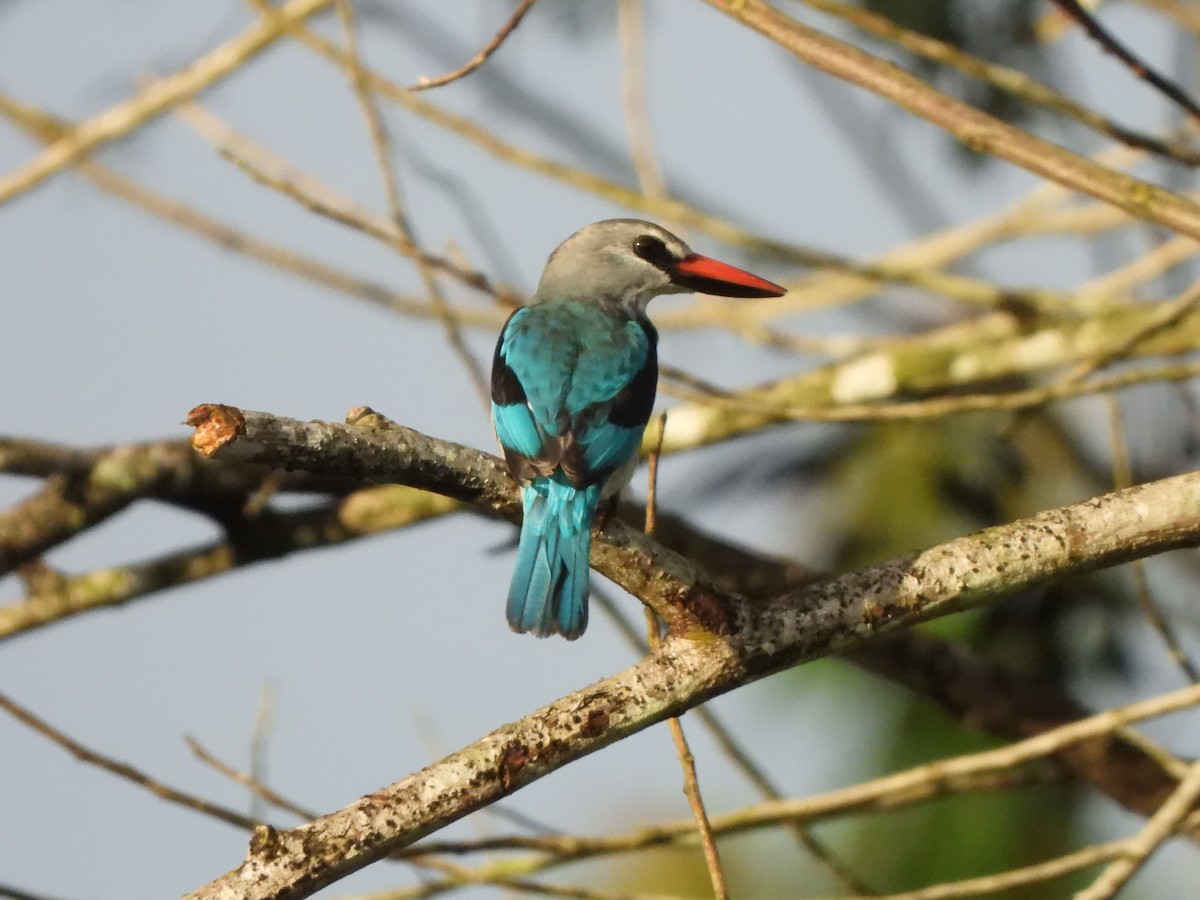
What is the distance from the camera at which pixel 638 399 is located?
3562 mm

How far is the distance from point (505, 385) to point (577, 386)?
0.59ft

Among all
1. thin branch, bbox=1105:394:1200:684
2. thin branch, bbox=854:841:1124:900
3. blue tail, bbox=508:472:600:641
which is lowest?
thin branch, bbox=854:841:1124:900

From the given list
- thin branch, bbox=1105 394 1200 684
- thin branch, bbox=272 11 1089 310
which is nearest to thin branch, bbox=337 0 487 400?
thin branch, bbox=272 11 1089 310

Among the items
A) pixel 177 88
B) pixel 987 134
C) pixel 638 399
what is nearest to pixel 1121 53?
pixel 987 134

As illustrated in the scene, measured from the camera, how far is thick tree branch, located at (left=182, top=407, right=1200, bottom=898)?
6.98ft

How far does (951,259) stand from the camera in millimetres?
6176

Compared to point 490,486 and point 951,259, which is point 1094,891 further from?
point 951,259

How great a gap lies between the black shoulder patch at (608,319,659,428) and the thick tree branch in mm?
623

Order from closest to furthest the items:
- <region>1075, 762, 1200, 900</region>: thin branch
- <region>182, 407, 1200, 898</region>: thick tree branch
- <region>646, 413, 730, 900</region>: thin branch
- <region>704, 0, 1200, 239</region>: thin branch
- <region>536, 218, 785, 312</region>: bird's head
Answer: <region>182, 407, 1200, 898</region>: thick tree branch → <region>646, 413, 730, 900</region>: thin branch → <region>1075, 762, 1200, 900</region>: thin branch → <region>704, 0, 1200, 239</region>: thin branch → <region>536, 218, 785, 312</region>: bird's head

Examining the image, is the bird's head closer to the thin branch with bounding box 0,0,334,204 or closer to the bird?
the bird

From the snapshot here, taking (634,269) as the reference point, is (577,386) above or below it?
below

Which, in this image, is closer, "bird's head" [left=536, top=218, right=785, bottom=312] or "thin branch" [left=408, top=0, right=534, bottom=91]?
"thin branch" [left=408, top=0, right=534, bottom=91]

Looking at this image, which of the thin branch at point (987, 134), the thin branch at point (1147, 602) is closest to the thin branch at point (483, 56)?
the thin branch at point (987, 134)

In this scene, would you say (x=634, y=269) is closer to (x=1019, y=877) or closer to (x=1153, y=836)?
(x=1019, y=877)
